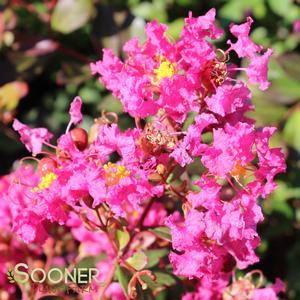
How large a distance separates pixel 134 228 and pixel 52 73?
3.22ft

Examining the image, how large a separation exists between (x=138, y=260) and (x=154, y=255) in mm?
135

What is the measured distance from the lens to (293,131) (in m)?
1.59

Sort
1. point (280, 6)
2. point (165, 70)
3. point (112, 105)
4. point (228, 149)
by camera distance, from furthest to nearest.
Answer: point (280, 6) < point (112, 105) < point (165, 70) < point (228, 149)

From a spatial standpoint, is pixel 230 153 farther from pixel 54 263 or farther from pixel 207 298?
pixel 54 263

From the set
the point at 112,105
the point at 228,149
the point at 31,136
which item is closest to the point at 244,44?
the point at 228,149

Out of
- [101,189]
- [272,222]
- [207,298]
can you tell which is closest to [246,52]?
[101,189]

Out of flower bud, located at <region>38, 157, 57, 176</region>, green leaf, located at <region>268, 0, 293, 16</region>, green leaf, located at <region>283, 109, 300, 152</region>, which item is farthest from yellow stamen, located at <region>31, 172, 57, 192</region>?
green leaf, located at <region>268, 0, 293, 16</region>

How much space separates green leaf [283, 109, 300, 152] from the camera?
1.58 meters

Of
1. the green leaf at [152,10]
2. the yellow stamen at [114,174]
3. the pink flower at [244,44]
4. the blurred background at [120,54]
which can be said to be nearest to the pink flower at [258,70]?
the pink flower at [244,44]

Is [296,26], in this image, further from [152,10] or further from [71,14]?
[71,14]

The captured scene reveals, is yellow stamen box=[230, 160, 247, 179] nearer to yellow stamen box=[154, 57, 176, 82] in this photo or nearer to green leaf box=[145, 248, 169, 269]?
yellow stamen box=[154, 57, 176, 82]

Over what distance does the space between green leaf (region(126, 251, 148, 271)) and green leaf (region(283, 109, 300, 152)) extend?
2.22 feet

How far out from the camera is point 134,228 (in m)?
1.13

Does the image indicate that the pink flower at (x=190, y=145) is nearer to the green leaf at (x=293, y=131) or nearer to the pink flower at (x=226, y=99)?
the pink flower at (x=226, y=99)
